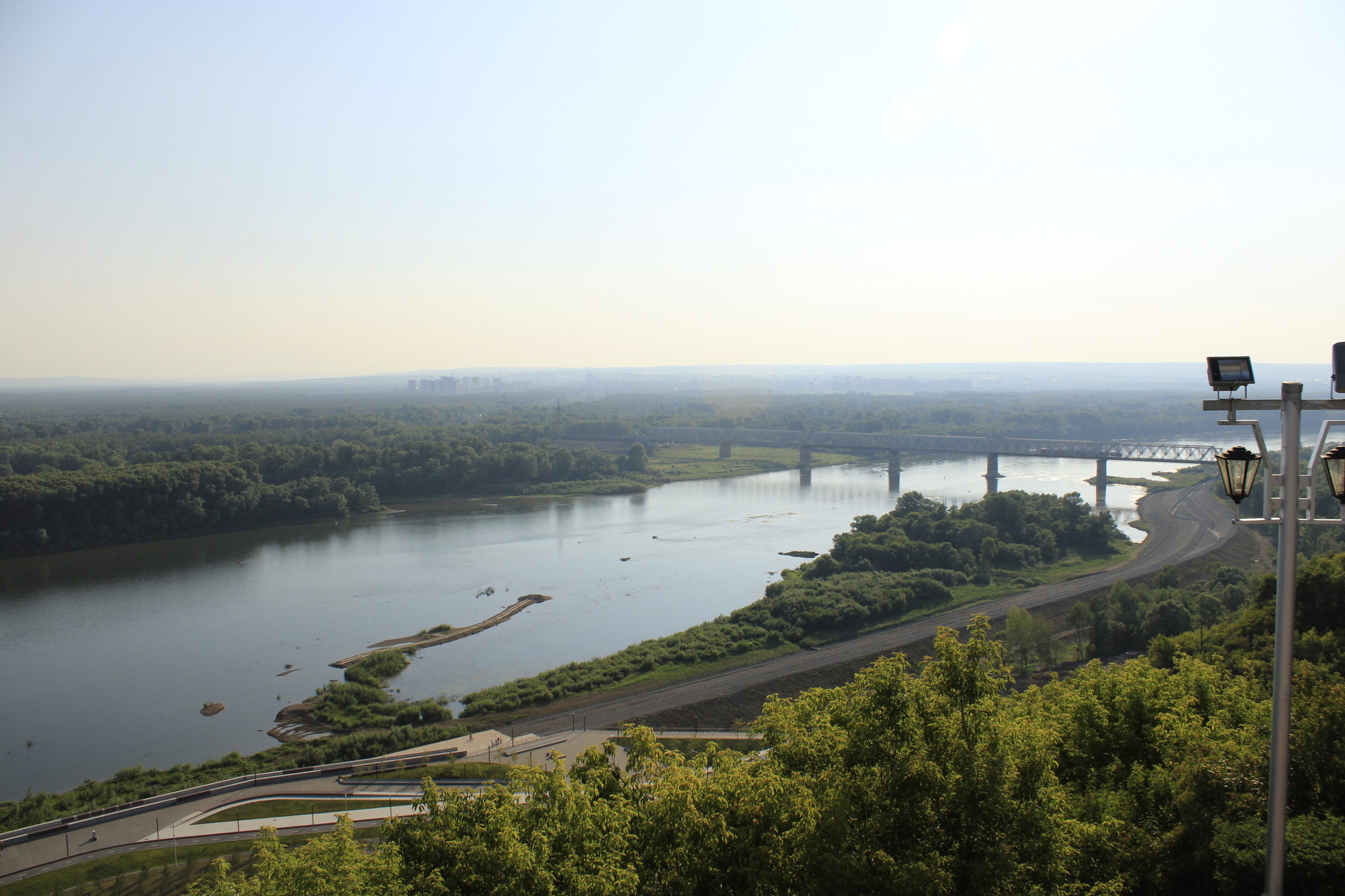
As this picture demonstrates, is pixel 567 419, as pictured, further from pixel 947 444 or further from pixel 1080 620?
pixel 1080 620

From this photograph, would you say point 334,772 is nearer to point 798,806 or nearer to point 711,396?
point 798,806

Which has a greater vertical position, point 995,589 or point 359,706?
point 995,589

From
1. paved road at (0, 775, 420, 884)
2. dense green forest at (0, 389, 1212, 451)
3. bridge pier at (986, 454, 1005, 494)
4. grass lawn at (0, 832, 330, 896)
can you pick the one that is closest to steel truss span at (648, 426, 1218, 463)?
bridge pier at (986, 454, 1005, 494)

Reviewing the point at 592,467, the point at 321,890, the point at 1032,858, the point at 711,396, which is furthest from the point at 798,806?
the point at 711,396

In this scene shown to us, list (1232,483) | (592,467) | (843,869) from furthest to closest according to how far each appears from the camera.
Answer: (592,467) → (843,869) → (1232,483)

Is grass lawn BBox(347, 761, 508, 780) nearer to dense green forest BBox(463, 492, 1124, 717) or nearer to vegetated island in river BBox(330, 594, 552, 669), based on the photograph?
dense green forest BBox(463, 492, 1124, 717)

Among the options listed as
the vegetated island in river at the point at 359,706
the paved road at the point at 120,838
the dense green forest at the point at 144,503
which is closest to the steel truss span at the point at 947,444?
the dense green forest at the point at 144,503

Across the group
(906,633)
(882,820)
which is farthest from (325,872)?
(906,633)
